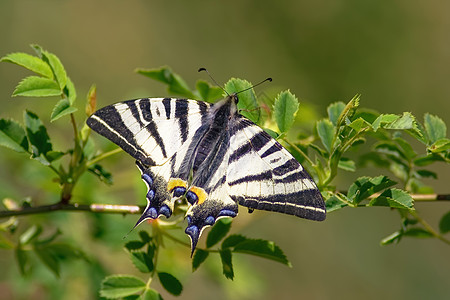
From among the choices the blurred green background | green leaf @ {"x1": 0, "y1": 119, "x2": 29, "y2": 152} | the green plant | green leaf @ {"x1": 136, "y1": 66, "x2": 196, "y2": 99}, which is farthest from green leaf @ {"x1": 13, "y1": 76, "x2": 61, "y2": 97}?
the blurred green background

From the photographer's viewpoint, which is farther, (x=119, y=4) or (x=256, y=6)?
(x=119, y=4)

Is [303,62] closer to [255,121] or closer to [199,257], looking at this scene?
[255,121]

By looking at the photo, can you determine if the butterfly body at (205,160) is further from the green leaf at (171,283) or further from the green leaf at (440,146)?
the green leaf at (440,146)

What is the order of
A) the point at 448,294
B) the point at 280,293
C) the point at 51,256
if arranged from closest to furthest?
1. the point at 51,256
2. the point at 448,294
3. the point at 280,293

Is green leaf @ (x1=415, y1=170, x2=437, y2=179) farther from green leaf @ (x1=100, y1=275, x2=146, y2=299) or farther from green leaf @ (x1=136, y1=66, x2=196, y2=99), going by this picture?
green leaf @ (x1=100, y1=275, x2=146, y2=299)

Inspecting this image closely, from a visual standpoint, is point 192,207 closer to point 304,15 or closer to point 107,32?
point 304,15

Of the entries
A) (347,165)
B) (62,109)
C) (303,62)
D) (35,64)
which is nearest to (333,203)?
(347,165)

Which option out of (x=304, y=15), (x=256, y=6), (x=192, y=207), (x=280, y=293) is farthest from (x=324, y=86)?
(x=192, y=207)
